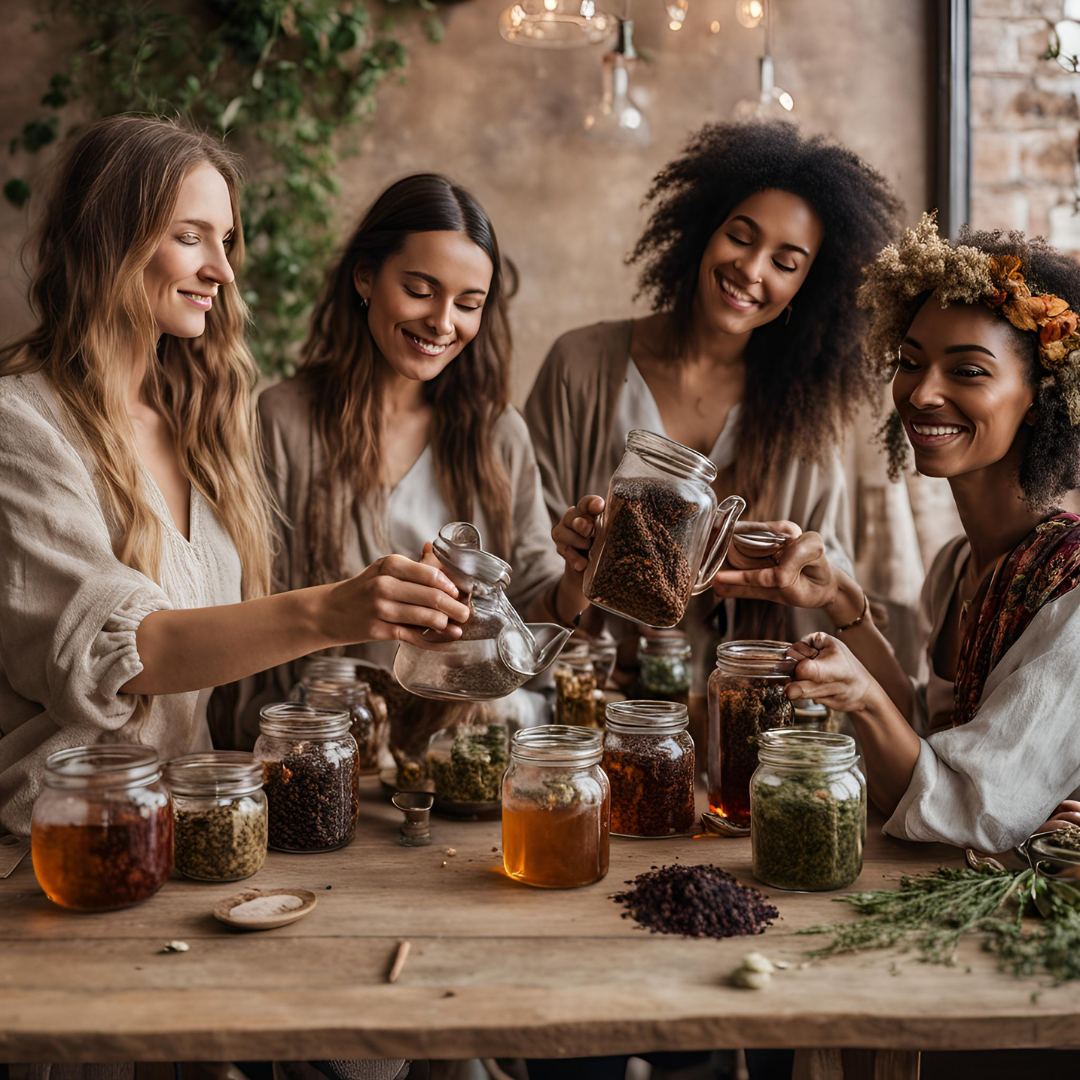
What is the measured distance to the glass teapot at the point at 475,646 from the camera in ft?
4.49

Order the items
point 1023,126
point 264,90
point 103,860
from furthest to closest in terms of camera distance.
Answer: point 264,90
point 1023,126
point 103,860

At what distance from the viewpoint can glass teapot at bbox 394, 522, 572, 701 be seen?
4.49 ft

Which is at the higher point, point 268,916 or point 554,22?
point 554,22

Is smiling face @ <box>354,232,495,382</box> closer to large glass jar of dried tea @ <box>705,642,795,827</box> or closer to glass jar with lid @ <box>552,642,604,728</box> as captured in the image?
glass jar with lid @ <box>552,642,604,728</box>

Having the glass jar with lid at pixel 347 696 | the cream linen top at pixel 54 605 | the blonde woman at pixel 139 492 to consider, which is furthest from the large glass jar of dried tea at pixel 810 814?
the cream linen top at pixel 54 605

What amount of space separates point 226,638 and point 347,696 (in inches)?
14.1

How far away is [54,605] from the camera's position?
1.45m

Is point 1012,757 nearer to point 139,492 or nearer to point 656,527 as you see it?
point 656,527

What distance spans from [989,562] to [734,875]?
740 millimetres

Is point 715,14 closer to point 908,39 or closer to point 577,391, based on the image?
point 908,39

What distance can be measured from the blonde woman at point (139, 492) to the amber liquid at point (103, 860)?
0.80 ft

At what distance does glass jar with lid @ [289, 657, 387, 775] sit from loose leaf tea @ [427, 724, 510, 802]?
195mm

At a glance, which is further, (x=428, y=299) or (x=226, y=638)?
(x=428, y=299)

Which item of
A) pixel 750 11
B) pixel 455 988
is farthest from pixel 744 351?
pixel 455 988
